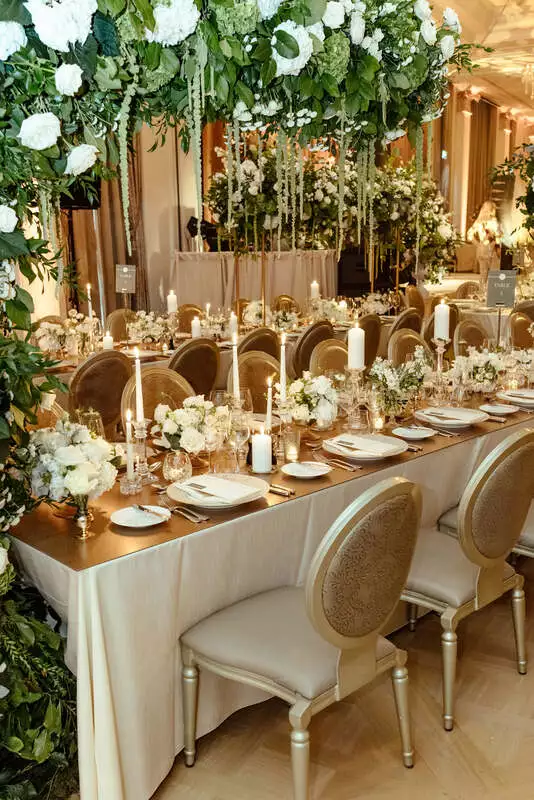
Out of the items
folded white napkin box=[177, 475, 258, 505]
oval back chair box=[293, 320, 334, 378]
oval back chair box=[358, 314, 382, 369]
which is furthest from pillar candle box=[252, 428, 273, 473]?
oval back chair box=[358, 314, 382, 369]

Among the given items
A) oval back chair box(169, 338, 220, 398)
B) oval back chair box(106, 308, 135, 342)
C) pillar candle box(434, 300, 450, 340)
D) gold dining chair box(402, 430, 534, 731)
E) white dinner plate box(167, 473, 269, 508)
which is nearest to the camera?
white dinner plate box(167, 473, 269, 508)

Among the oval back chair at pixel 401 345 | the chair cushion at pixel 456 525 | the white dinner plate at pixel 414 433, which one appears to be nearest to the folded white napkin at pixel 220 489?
the white dinner plate at pixel 414 433

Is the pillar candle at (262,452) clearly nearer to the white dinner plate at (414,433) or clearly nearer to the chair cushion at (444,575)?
the chair cushion at (444,575)

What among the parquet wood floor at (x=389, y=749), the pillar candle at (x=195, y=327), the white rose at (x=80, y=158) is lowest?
the parquet wood floor at (x=389, y=749)

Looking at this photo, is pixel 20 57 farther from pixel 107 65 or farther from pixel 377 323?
pixel 377 323

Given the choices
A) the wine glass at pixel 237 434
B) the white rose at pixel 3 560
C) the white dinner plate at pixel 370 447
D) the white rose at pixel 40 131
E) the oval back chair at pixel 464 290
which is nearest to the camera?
the white rose at pixel 40 131

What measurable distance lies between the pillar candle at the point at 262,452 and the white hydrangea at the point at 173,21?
1513mm

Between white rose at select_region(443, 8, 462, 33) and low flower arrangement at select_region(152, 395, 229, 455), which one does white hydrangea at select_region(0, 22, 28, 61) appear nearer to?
white rose at select_region(443, 8, 462, 33)

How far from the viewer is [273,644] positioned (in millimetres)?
2326

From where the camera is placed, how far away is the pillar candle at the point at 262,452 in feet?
9.66

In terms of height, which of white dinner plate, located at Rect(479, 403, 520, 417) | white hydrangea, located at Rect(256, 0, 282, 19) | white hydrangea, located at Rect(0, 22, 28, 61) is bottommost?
white dinner plate, located at Rect(479, 403, 520, 417)

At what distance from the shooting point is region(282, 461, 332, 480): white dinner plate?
287 centimetres

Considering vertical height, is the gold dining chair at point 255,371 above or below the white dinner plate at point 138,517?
above

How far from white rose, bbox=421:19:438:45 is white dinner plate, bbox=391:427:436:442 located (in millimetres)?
1680
